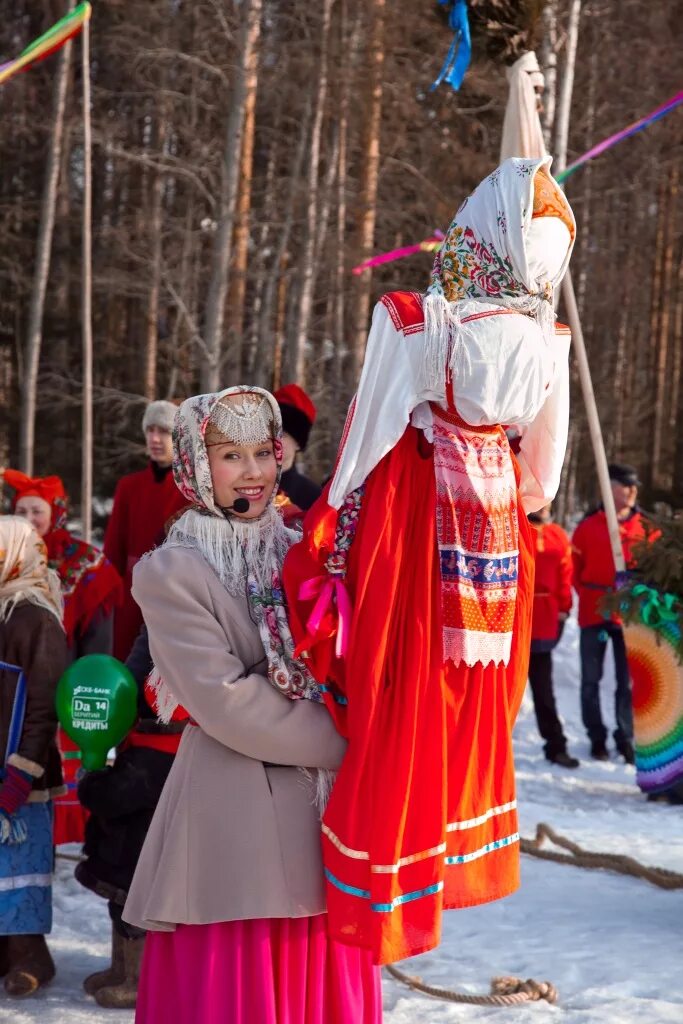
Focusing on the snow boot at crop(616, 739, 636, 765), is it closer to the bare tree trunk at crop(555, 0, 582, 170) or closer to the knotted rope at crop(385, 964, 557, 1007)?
the knotted rope at crop(385, 964, 557, 1007)

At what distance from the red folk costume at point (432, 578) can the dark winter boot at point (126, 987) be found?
1.58m

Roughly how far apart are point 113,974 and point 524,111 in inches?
154

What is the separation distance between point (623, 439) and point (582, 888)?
18336 mm

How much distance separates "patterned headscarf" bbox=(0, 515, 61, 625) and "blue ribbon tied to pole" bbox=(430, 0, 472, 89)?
7.01 feet

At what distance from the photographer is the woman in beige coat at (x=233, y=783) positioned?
8.04 ft

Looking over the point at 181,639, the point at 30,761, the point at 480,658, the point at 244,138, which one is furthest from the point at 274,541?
the point at 244,138

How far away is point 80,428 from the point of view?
17.9 metres

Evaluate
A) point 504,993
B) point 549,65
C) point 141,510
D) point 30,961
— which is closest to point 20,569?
point 30,961

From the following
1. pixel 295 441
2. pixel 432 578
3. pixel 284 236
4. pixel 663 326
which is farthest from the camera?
pixel 663 326

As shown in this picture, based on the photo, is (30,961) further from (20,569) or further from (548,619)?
(548,619)

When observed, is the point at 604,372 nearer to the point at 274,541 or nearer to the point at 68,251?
the point at 68,251

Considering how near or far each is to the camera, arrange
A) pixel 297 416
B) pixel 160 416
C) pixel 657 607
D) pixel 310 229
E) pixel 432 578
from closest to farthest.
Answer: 1. pixel 432 578
2. pixel 657 607
3. pixel 297 416
4. pixel 160 416
5. pixel 310 229

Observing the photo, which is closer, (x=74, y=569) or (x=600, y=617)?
(x=74, y=569)

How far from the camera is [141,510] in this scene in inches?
244
